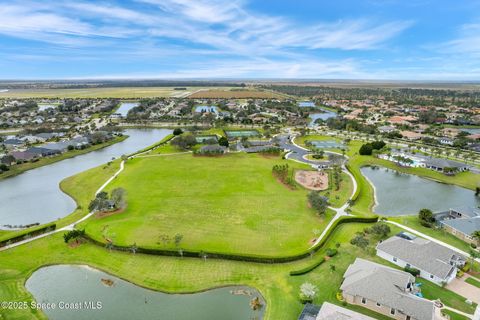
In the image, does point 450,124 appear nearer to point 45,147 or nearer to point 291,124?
point 291,124

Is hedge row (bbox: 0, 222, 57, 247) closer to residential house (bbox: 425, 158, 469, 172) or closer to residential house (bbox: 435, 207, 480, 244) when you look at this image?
residential house (bbox: 435, 207, 480, 244)

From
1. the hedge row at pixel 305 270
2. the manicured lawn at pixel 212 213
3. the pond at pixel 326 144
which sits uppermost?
the pond at pixel 326 144

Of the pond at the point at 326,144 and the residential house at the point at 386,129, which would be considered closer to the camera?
the pond at the point at 326,144

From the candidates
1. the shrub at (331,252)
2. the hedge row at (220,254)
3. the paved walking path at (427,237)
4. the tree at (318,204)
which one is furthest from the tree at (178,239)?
the paved walking path at (427,237)

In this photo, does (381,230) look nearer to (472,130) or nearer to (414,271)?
(414,271)

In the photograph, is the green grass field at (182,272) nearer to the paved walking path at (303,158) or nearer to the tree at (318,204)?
the paved walking path at (303,158)

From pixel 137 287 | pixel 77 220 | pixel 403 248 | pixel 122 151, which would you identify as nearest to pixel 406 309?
pixel 403 248

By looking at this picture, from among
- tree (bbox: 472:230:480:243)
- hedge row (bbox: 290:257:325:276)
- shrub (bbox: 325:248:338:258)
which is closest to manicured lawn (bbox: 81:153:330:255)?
shrub (bbox: 325:248:338:258)
